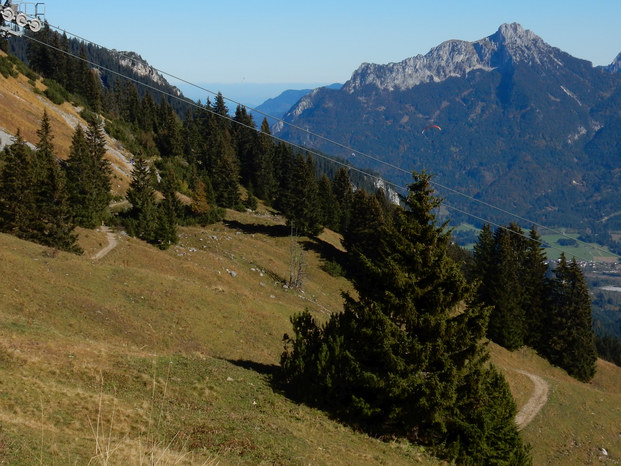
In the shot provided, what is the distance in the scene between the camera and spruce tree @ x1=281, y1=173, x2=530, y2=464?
2266 centimetres

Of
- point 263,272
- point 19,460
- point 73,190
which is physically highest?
point 19,460

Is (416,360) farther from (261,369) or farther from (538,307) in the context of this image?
(538,307)

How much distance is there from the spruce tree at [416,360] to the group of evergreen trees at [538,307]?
45.2 metres

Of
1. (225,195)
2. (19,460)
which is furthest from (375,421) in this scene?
(225,195)

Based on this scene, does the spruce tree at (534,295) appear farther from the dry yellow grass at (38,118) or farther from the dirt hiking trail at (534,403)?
the dry yellow grass at (38,118)

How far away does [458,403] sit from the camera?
2286 centimetres

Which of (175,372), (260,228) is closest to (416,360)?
(175,372)

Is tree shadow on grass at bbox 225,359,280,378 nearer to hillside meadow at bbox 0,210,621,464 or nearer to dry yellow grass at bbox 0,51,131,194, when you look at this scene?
hillside meadow at bbox 0,210,621,464

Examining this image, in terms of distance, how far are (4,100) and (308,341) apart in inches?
3195

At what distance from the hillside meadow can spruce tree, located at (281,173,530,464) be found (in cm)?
148

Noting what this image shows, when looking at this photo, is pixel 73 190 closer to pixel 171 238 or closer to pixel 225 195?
pixel 171 238

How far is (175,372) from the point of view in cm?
2366

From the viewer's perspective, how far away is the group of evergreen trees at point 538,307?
221 ft

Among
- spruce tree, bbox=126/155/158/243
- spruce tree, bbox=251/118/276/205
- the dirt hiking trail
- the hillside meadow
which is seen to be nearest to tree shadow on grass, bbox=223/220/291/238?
the hillside meadow
